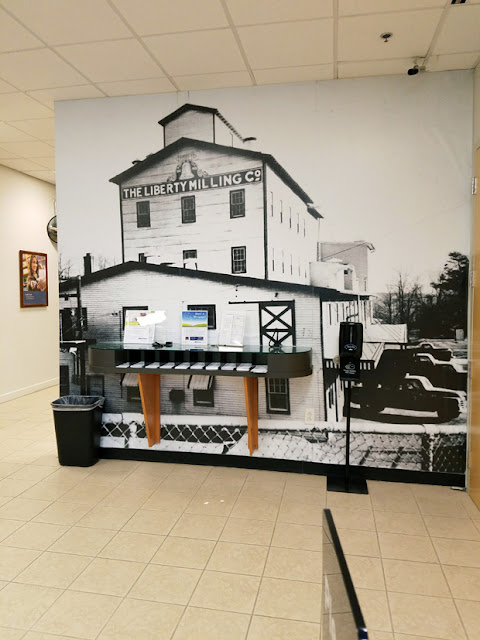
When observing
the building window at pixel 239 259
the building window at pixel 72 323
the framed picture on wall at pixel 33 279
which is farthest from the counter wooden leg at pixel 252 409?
the framed picture on wall at pixel 33 279

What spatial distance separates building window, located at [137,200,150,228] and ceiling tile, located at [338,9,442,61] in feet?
6.77

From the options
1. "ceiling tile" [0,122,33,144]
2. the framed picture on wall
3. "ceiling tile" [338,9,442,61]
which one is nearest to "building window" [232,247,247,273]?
"ceiling tile" [338,9,442,61]

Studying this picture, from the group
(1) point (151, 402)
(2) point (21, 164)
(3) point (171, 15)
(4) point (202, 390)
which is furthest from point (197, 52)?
(2) point (21, 164)

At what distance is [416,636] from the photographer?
7.27 ft

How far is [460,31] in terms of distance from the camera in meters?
3.18

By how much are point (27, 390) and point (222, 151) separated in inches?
197

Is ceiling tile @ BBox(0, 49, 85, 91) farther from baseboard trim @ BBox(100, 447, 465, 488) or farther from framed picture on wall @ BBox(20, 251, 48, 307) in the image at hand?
framed picture on wall @ BBox(20, 251, 48, 307)

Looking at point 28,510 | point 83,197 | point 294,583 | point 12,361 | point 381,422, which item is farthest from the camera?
point 12,361

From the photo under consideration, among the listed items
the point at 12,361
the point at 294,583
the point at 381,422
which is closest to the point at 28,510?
the point at 294,583

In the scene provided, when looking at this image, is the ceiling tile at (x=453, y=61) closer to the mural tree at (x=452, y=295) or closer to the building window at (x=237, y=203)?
the mural tree at (x=452, y=295)

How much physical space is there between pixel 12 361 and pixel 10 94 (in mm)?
3967

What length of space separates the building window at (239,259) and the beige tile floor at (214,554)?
5.98 feet

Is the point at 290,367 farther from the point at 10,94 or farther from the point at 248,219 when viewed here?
the point at 10,94

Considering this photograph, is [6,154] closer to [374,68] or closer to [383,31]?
[374,68]
